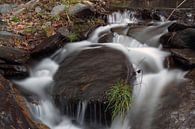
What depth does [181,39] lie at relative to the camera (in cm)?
723

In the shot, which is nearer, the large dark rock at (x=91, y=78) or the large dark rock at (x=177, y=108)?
the large dark rock at (x=177, y=108)

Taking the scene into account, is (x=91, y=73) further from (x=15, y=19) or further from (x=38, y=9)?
(x=38, y=9)

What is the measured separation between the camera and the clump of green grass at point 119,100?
17.3 ft

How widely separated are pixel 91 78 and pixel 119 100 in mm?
980

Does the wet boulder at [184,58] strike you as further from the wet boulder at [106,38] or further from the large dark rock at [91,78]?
the wet boulder at [106,38]

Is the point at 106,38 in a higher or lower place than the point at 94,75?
higher

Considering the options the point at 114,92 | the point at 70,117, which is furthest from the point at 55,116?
the point at 114,92

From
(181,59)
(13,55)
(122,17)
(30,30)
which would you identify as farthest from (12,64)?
(122,17)

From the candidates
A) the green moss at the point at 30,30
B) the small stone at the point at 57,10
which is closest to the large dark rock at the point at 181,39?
the green moss at the point at 30,30

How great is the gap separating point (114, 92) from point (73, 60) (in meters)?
1.92

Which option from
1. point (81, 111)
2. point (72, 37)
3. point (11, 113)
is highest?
point (72, 37)

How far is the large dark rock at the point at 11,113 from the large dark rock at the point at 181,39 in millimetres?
3469

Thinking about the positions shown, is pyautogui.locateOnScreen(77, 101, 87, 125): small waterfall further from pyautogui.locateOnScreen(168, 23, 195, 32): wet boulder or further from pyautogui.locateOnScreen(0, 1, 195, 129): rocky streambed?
pyautogui.locateOnScreen(168, 23, 195, 32): wet boulder

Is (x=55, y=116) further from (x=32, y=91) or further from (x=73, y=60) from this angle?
(x=73, y=60)
